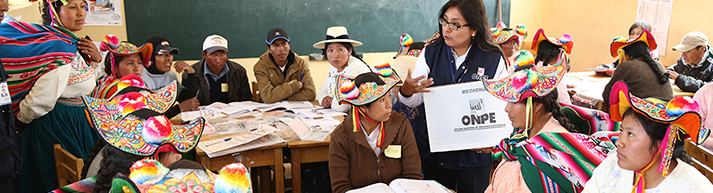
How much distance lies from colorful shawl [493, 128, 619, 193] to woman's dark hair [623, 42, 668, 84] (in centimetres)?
248

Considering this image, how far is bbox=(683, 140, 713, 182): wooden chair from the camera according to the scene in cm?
170

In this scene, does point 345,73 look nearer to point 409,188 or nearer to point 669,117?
point 409,188

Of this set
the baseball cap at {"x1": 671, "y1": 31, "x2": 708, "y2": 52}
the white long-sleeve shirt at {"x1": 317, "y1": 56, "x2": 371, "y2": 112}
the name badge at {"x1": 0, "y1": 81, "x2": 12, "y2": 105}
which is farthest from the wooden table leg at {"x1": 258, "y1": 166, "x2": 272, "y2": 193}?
the baseball cap at {"x1": 671, "y1": 31, "x2": 708, "y2": 52}

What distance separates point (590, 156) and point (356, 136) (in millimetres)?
1021

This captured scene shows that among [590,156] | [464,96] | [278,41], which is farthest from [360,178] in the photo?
[278,41]

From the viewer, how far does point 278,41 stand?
13.1 feet

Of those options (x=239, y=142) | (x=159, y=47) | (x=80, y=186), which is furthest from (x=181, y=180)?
(x=159, y=47)

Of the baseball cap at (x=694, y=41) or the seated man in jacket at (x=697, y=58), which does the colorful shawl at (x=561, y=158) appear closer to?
the seated man in jacket at (x=697, y=58)

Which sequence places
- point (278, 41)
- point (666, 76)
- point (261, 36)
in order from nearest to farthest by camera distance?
point (666, 76), point (278, 41), point (261, 36)

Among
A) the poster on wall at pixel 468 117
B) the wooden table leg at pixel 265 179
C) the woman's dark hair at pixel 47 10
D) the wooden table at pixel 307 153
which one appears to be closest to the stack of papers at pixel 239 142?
the wooden table at pixel 307 153

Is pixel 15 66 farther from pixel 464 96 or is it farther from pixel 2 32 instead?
pixel 464 96

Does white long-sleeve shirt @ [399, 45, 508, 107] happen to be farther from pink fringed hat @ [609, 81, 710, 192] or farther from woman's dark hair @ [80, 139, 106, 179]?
woman's dark hair @ [80, 139, 106, 179]

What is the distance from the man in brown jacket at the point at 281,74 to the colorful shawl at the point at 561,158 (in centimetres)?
256

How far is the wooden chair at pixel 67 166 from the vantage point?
1797 mm
